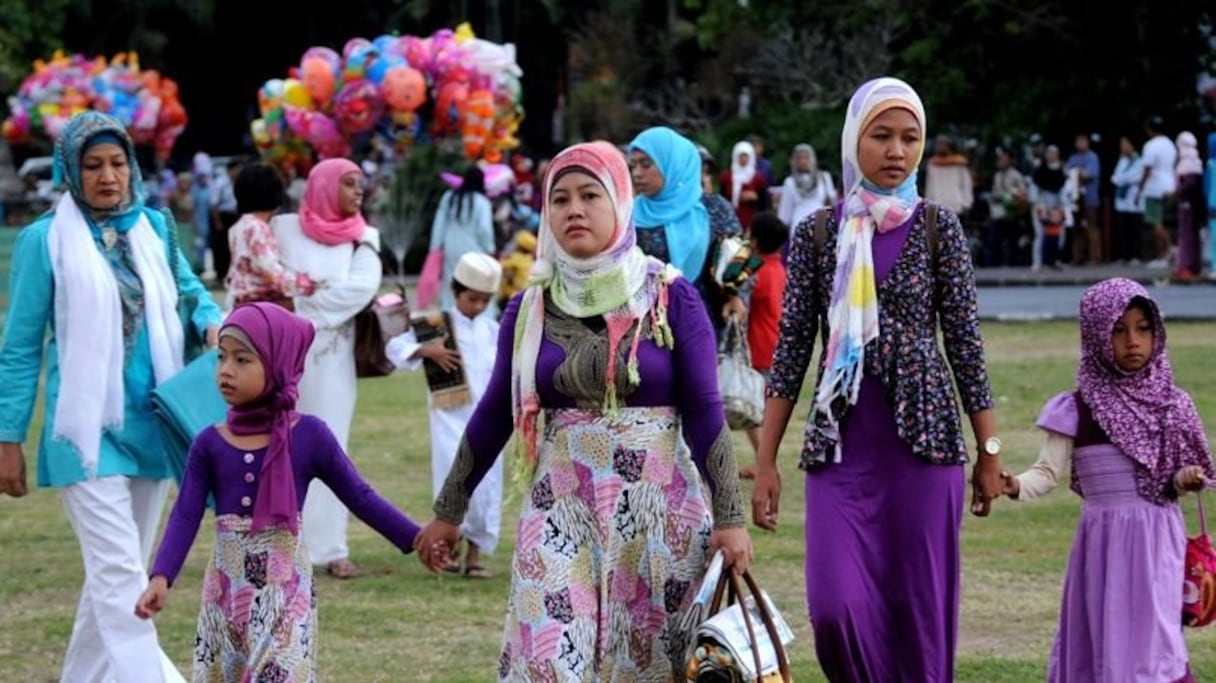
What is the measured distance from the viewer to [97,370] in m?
7.49

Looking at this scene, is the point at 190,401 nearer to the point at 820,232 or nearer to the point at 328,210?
the point at 820,232

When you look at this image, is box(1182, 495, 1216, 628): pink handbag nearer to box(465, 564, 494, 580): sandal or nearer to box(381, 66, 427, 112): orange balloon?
box(465, 564, 494, 580): sandal

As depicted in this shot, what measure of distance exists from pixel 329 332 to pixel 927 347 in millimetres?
4969

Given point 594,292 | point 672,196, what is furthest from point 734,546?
point 672,196

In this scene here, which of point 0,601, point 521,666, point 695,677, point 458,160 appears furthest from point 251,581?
point 458,160

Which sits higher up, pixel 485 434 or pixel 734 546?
pixel 485 434

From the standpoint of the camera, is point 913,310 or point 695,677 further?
point 913,310

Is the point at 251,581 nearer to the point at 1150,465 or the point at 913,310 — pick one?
the point at 913,310

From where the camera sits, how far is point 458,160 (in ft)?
101

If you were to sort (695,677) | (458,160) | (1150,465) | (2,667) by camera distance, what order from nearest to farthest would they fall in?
(695,677) → (1150,465) → (2,667) → (458,160)

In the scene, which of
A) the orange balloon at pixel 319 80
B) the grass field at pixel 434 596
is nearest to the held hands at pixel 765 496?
the grass field at pixel 434 596

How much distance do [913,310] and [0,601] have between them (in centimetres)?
549

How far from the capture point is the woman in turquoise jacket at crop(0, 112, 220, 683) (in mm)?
7441

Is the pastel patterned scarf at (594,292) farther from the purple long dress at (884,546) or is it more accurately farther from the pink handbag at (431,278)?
the pink handbag at (431,278)
